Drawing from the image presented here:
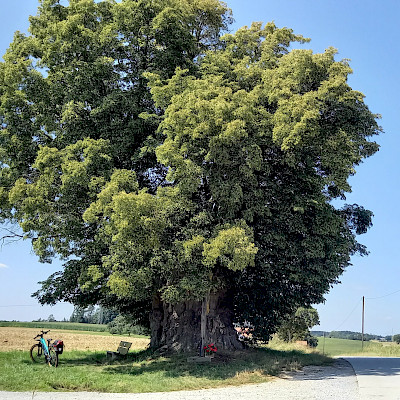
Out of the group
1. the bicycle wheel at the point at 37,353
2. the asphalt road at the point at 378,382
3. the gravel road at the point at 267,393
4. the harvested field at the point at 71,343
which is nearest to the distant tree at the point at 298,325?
the harvested field at the point at 71,343

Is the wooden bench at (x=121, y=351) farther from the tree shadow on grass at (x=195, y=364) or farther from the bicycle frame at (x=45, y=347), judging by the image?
the bicycle frame at (x=45, y=347)

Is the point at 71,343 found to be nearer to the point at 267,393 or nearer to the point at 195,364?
the point at 195,364

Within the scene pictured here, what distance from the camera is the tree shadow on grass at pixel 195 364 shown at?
1433cm

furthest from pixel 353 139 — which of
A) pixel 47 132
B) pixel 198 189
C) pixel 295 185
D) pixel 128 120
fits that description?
pixel 47 132

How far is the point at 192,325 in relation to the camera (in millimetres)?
18562

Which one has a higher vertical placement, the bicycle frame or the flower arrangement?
the flower arrangement

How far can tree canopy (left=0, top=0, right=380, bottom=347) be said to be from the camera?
15211 mm

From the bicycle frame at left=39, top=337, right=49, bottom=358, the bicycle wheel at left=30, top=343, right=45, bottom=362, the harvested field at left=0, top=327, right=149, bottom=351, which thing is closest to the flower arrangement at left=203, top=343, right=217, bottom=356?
the bicycle frame at left=39, top=337, right=49, bottom=358

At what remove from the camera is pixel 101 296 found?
66.3ft

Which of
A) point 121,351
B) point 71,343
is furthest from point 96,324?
point 121,351

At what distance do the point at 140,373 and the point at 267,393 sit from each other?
16.2 feet

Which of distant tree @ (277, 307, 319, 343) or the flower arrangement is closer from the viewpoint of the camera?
the flower arrangement

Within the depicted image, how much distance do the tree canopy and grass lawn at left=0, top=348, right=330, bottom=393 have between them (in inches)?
85.3

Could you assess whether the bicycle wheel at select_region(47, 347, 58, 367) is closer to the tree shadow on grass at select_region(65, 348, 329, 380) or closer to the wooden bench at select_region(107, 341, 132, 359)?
the tree shadow on grass at select_region(65, 348, 329, 380)
